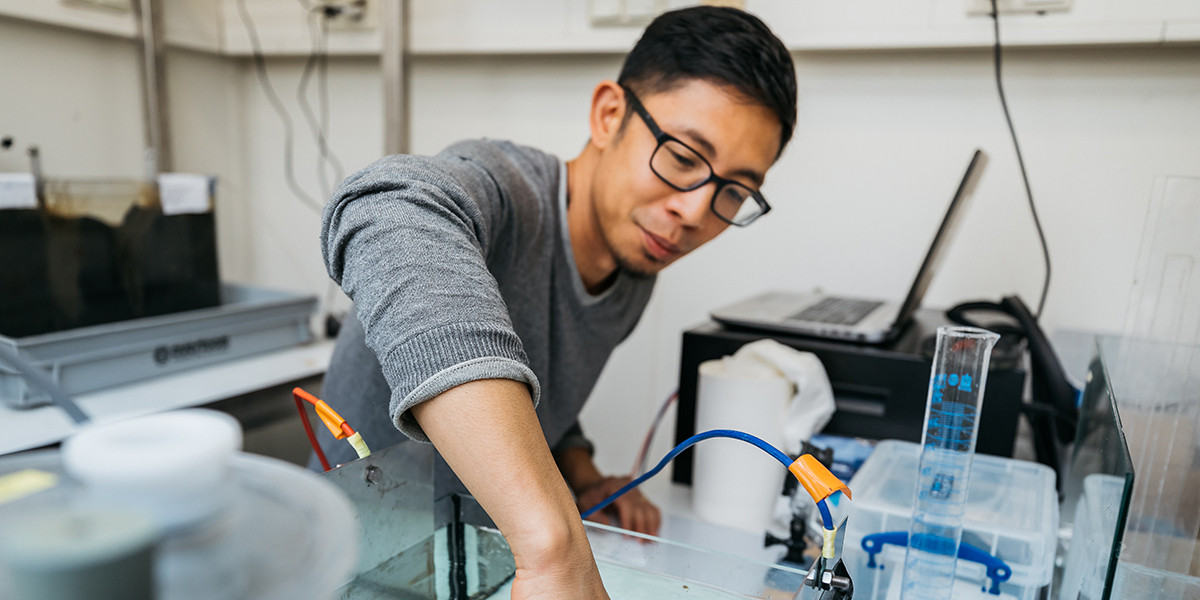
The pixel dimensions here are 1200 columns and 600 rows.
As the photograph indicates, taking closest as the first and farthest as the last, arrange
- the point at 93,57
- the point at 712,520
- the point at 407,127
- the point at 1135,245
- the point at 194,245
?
the point at 712,520 < the point at 1135,245 < the point at 194,245 < the point at 93,57 < the point at 407,127

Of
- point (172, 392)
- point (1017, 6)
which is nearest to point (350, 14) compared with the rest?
point (172, 392)

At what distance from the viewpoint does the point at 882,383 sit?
1.09 metres

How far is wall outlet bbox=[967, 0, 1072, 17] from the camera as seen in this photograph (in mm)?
1373

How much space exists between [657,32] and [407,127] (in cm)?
118

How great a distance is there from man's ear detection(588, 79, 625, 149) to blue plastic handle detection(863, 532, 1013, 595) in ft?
1.96

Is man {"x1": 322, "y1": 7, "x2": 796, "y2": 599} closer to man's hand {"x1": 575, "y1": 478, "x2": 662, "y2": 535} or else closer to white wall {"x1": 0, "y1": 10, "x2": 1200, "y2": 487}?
man's hand {"x1": 575, "y1": 478, "x2": 662, "y2": 535}

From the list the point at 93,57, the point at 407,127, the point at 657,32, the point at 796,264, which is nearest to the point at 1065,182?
the point at 796,264

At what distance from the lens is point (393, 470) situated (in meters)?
0.60

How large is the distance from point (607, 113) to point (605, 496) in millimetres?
620

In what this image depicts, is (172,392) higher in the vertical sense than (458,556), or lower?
lower

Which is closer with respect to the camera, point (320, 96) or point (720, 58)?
point (720, 58)

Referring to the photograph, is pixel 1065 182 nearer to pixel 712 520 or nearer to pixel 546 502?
pixel 712 520

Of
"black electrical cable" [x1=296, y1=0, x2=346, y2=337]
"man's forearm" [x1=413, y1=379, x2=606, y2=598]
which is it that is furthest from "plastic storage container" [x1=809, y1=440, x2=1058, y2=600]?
"black electrical cable" [x1=296, y1=0, x2=346, y2=337]

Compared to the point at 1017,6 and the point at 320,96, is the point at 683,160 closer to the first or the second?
the point at 1017,6
